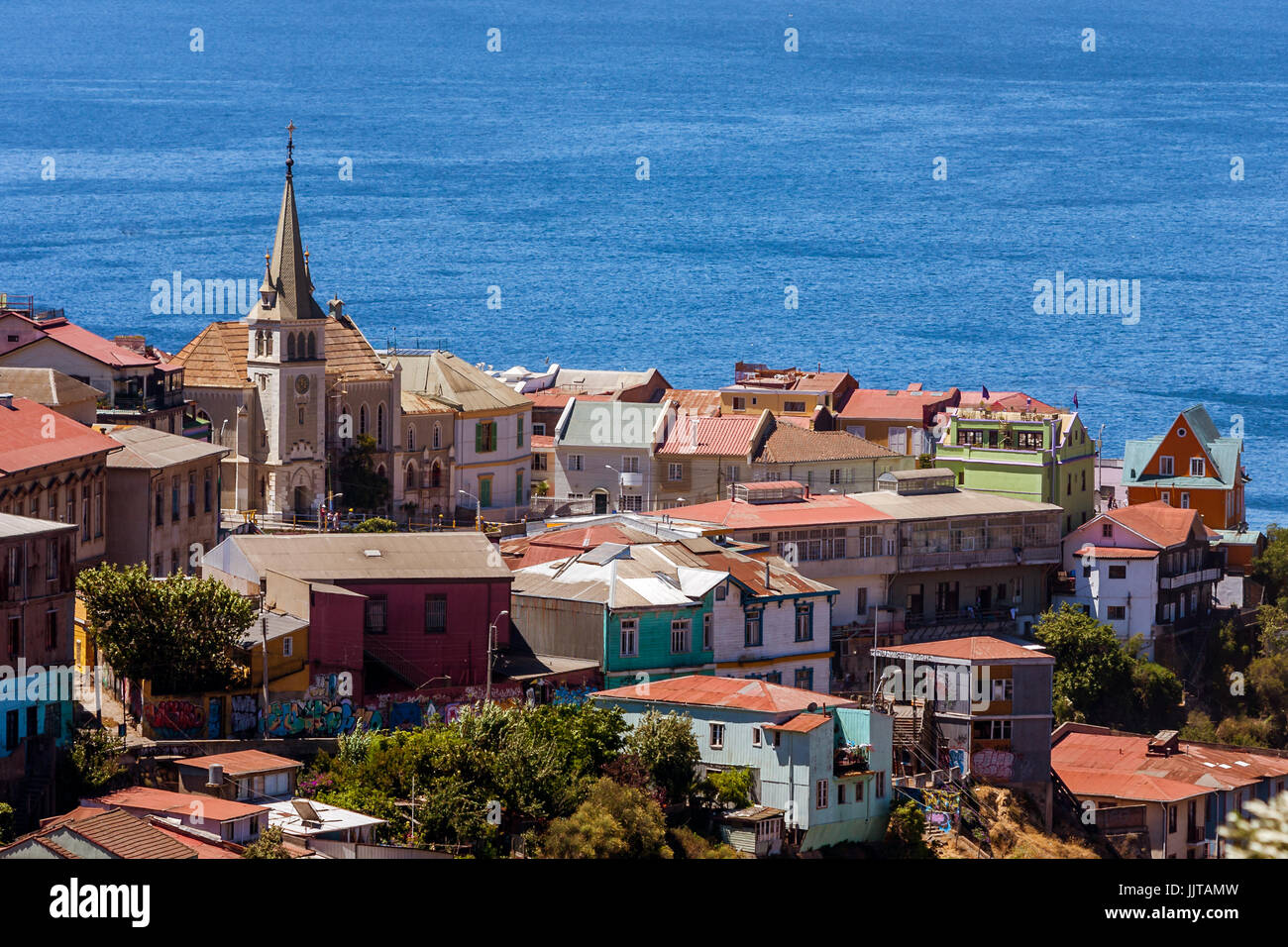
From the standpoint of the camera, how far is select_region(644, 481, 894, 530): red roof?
70250mm

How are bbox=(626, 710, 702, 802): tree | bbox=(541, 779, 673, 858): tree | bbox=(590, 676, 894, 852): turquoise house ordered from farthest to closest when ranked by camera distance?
1. bbox=(590, 676, 894, 852): turquoise house
2. bbox=(626, 710, 702, 802): tree
3. bbox=(541, 779, 673, 858): tree

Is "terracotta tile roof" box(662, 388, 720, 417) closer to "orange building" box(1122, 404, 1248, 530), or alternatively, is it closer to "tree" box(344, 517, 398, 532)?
"orange building" box(1122, 404, 1248, 530)

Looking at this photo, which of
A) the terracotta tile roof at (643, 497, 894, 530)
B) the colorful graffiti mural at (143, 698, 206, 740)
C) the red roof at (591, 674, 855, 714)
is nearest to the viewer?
the colorful graffiti mural at (143, 698, 206, 740)

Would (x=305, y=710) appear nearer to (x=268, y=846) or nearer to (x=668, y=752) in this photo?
(x=668, y=752)

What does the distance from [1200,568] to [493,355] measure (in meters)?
111

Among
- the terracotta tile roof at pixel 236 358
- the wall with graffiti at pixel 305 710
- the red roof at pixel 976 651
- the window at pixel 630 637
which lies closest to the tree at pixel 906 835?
the red roof at pixel 976 651

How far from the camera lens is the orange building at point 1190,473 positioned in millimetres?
92312

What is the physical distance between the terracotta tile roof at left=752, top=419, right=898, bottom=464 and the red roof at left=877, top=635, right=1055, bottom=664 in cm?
2971

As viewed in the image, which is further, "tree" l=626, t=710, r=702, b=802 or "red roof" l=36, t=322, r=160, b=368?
"red roof" l=36, t=322, r=160, b=368

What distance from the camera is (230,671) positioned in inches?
1822

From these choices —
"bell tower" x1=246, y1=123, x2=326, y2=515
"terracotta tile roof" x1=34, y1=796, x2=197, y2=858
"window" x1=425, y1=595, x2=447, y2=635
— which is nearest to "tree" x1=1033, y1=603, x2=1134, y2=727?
"window" x1=425, y1=595, x2=447, y2=635

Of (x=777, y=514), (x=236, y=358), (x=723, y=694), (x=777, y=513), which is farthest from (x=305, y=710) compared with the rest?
(x=236, y=358)

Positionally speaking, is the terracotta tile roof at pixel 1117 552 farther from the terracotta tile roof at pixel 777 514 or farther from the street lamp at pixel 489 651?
the street lamp at pixel 489 651

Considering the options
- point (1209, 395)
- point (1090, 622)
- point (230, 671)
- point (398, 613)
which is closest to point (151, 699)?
point (230, 671)
